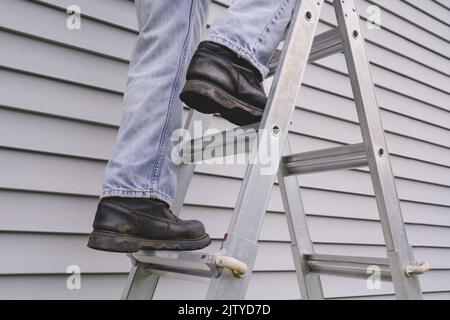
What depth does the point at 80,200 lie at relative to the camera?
1.43m

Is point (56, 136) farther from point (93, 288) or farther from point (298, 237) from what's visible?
point (298, 237)

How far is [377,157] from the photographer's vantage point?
1114 millimetres

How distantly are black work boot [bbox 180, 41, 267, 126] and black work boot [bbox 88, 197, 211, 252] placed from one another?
0.24 m

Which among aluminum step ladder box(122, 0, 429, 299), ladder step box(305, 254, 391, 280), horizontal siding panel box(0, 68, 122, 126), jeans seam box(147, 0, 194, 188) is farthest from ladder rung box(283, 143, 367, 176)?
horizontal siding panel box(0, 68, 122, 126)

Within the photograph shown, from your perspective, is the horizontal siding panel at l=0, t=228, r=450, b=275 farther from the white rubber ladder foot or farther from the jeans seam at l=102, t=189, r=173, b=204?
the white rubber ladder foot

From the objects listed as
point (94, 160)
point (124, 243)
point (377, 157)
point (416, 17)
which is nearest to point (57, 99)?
point (94, 160)

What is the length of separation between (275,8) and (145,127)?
1.25 feet

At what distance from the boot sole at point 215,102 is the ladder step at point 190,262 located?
295mm

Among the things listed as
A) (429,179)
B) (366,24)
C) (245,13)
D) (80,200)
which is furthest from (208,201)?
(429,179)

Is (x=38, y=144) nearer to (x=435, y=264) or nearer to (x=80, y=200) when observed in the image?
(x=80, y=200)

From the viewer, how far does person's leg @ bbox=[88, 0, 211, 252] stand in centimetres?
92

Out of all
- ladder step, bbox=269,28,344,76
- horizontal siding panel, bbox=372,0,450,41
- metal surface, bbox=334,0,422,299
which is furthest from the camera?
horizontal siding panel, bbox=372,0,450,41

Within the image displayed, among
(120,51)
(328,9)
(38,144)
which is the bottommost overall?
(38,144)

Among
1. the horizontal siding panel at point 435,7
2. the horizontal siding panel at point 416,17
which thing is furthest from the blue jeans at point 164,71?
the horizontal siding panel at point 435,7
